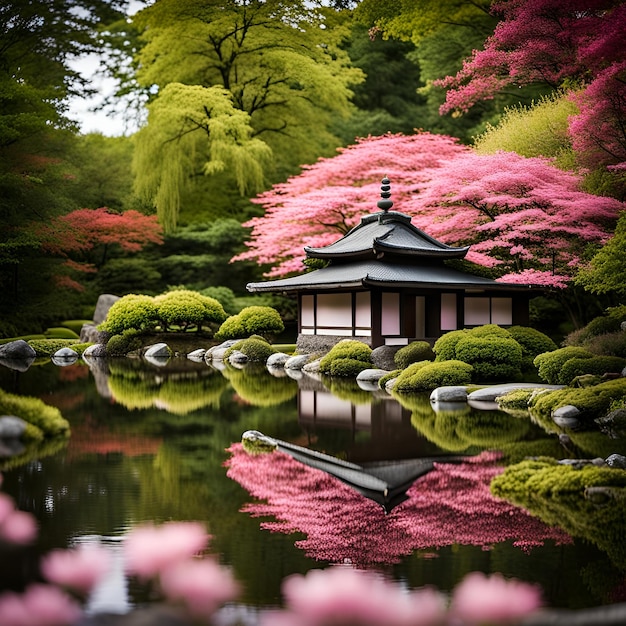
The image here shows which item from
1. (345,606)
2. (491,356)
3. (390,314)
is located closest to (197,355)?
(390,314)

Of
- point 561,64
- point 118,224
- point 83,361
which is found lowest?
point 83,361

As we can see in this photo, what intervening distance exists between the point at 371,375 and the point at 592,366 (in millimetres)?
5406

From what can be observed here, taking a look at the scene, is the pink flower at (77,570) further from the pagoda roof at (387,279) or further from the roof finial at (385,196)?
the roof finial at (385,196)

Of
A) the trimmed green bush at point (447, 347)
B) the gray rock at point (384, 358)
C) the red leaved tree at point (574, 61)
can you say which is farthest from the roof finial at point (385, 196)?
the trimmed green bush at point (447, 347)

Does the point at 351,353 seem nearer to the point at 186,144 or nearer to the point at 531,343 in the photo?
the point at 531,343

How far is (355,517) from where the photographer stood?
5.82m

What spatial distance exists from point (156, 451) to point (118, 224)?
22481 millimetres

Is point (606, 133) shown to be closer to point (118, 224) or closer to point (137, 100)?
point (118, 224)

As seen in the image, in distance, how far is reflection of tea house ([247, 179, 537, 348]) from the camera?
2075 centimetres

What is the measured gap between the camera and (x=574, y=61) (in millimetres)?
21734

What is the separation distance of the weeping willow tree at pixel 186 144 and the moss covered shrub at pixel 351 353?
44.0ft

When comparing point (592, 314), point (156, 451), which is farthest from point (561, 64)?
A: point (156, 451)

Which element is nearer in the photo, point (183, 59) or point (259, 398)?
point (259, 398)

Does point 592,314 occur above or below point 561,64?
below
